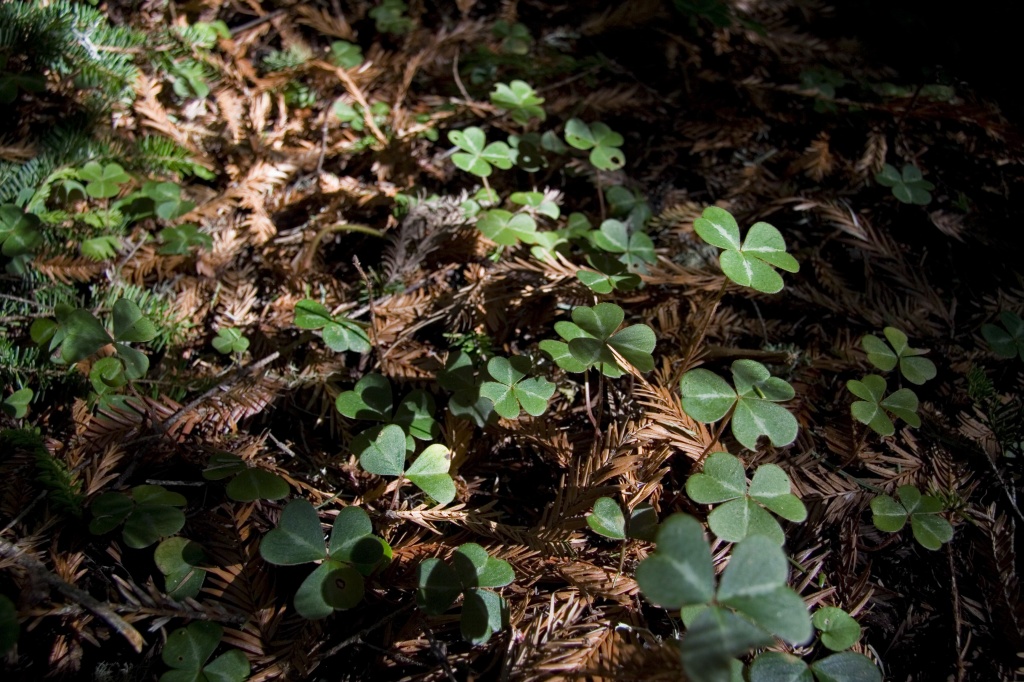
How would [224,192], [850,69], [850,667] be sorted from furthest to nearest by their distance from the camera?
1. [850,69]
2. [224,192]
3. [850,667]

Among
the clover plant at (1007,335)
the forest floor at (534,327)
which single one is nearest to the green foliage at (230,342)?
the forest floor at (534,327)

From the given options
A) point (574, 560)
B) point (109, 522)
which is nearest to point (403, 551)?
point (574, 560)

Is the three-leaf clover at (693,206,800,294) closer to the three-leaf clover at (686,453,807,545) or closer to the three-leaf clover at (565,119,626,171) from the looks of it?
the three-leaf clover at (686,453,807,545)

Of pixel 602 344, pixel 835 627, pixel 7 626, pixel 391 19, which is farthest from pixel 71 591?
pixel 391 19

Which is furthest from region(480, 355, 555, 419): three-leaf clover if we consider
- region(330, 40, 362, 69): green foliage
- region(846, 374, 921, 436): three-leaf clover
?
region(330, 40, 362, 69): green foliage

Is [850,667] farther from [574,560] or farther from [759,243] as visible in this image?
[759,243]
